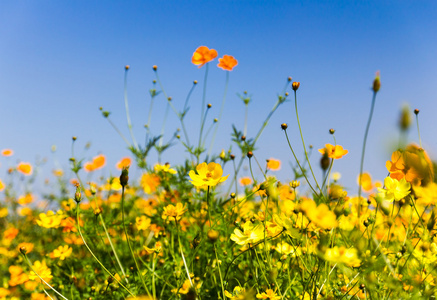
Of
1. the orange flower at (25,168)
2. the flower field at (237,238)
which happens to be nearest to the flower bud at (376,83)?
the flower field at (237,238)

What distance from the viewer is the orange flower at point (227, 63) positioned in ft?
6.47

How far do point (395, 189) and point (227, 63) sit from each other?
1202 mm

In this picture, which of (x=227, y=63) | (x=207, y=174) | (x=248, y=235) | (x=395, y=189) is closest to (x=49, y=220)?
(x=207, y=174)

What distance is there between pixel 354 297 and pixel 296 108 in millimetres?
589

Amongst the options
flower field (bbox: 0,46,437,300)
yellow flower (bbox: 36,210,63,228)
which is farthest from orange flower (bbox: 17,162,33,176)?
yellow flower (bbox: 36,210,63,228)

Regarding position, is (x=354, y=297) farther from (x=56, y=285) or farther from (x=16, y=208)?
(x=16, y=208)

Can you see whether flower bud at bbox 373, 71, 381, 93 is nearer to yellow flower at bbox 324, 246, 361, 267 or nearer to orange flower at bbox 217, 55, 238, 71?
yellow flower at bbox 324, 246, 361, 267

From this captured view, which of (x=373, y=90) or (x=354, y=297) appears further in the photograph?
(x=354, y=297)

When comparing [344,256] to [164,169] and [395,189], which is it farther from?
[164,169]

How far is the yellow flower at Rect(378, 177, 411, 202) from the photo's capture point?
1.00 metres

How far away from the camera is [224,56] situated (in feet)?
6.47

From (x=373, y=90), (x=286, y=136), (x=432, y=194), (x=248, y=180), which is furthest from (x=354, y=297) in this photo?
(x=248, y=180)

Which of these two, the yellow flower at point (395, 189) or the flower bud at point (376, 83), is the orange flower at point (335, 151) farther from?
the flower bud at point (376, 83)

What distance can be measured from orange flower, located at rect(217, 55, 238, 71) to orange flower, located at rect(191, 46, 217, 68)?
0.12 meters
